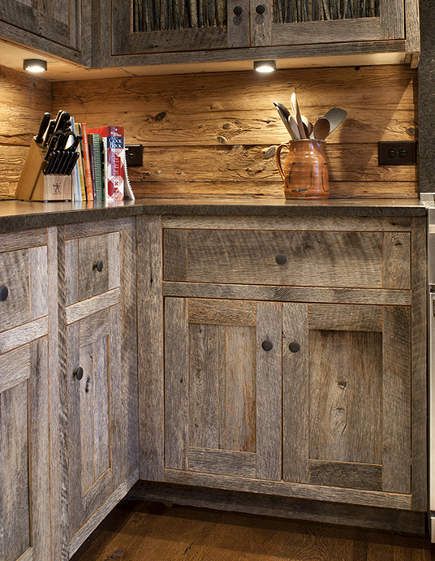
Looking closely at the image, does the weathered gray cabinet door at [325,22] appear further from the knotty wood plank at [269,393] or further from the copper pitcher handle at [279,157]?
the knotty wood plank at [269,393]

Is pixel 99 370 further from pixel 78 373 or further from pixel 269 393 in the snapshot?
pixel 269 393

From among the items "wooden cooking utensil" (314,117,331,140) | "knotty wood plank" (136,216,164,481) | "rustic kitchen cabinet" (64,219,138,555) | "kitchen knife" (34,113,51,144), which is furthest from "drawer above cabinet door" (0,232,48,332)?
"wooden cooking utensil" (314,117,331,140)

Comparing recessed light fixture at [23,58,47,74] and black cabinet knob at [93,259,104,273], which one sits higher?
recessed light fixture at [23,58,47,74]

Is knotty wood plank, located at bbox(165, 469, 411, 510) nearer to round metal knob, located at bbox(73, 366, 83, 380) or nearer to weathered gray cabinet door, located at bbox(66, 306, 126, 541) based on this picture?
weathered gray cabinet door, located at bbox(66, 306, 126, 541)

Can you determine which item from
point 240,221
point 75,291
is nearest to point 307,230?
point 240,221

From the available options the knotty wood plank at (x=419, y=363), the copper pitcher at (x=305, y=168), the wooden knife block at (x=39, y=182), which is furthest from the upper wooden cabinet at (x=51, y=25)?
the knotty wood plank at (x=419, y=363)

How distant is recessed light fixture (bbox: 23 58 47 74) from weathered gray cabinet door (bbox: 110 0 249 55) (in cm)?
23

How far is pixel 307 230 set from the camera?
6.62 ft

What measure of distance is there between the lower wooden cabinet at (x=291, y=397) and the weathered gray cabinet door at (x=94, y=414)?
0.19 metres

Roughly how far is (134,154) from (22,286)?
4.43 feet

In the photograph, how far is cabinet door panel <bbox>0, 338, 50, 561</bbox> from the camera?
1460 millimetres

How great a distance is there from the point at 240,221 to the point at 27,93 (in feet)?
3.50

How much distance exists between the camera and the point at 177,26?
7.84 ft

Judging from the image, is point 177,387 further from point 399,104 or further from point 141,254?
point 399,104
